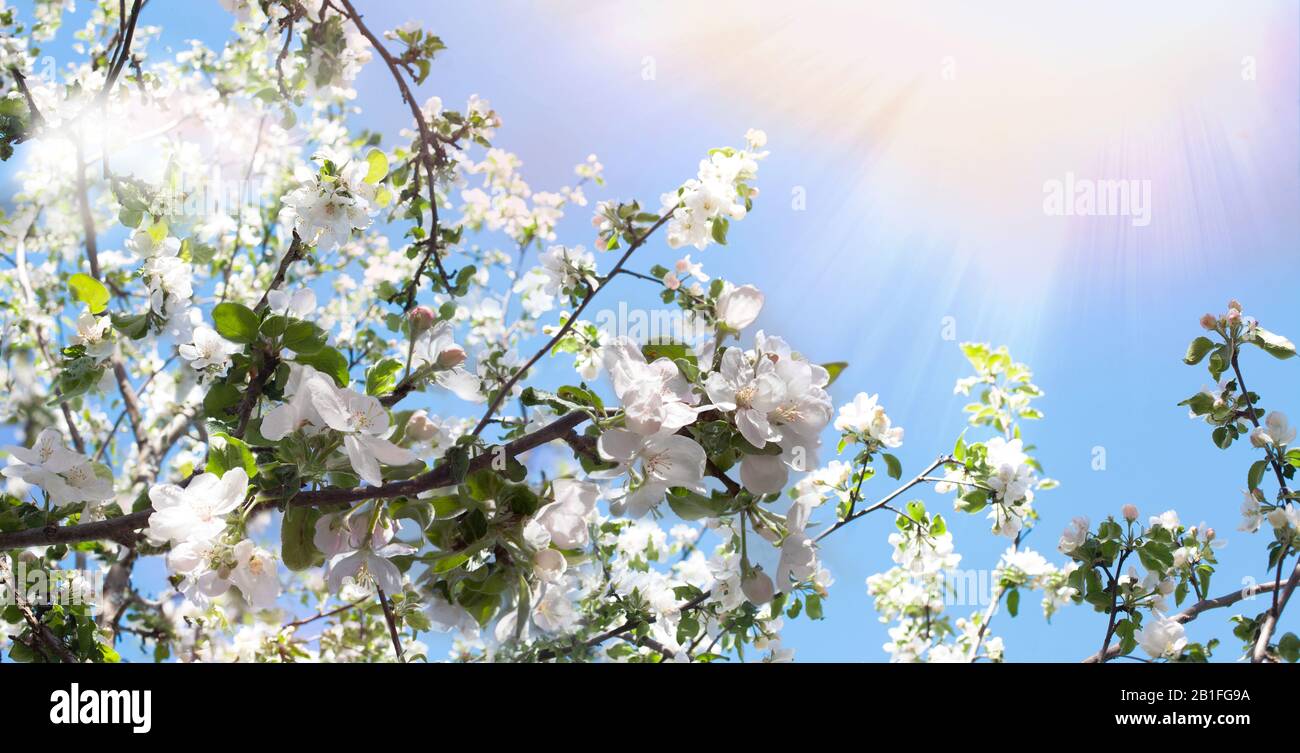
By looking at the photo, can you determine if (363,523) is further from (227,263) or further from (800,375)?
(227,263)

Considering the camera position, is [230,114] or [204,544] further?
[230,114]

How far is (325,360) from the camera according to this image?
1.10 meters

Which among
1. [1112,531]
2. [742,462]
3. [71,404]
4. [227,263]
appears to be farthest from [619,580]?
[227,263]

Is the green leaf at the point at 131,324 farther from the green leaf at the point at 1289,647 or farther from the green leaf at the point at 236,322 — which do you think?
the green leaf at the point at 1289,647

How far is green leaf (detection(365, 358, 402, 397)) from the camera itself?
42.5 inches

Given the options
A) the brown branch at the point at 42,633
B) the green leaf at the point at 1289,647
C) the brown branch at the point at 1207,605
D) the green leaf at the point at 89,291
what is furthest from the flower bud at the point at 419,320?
the green leaf at the point at 1289,647

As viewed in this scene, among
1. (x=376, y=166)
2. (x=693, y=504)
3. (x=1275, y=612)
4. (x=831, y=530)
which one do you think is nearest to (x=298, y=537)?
(x=693, y=504)

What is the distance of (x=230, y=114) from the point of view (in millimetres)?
3836

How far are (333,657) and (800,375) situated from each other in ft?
9.03

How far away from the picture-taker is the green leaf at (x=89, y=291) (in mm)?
1345

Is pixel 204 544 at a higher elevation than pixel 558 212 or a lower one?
lower

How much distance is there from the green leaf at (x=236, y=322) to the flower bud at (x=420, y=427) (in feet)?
0.93

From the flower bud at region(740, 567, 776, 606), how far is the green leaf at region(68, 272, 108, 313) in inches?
47.1

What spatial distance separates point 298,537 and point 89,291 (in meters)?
0.75
